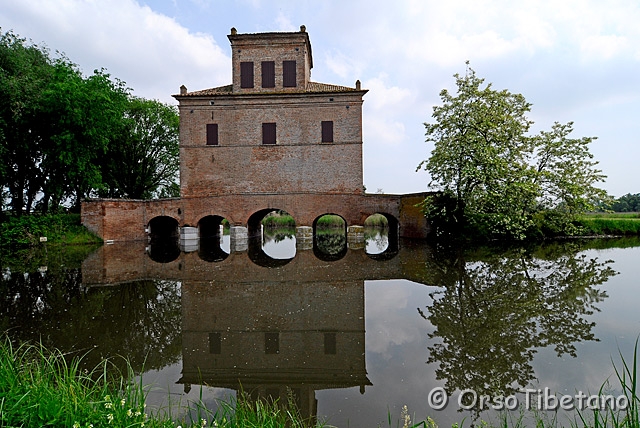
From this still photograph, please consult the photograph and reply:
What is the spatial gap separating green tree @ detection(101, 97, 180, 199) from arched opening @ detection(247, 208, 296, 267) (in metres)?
10.0

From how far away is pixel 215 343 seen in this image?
6020 millimetres

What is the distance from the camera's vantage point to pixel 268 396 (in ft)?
14.0

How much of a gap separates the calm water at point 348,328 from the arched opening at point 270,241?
3324 millimetres

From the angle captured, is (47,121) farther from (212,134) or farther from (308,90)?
(308,90)

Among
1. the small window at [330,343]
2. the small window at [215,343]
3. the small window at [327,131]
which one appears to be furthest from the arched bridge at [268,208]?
the small window at [330,343]

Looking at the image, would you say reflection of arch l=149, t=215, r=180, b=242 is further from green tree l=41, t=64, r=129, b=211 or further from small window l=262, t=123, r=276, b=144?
small window l=262, t=123, r=276, b=144

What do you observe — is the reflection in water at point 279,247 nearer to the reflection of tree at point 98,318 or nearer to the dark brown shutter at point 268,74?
the reflection of tree at point 98,318

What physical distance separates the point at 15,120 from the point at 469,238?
2600 cm

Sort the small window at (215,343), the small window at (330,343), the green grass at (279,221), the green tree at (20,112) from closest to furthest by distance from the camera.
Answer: the small window at (330,343) < the small window at (215,343) < the green tree at (20,112) < the green grass at (279,221)

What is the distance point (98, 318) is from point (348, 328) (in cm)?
483

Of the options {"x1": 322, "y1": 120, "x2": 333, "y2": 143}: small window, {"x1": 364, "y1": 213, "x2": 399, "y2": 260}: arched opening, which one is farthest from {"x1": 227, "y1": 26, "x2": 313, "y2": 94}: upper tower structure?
{"x1": 364, "y1": 213, "x2": 399, "y2": 260}: arched opening

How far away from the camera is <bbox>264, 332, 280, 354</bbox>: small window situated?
563 cm

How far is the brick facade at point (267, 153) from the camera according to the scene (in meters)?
23.1

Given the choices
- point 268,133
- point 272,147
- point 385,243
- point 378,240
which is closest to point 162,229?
point 272,147
